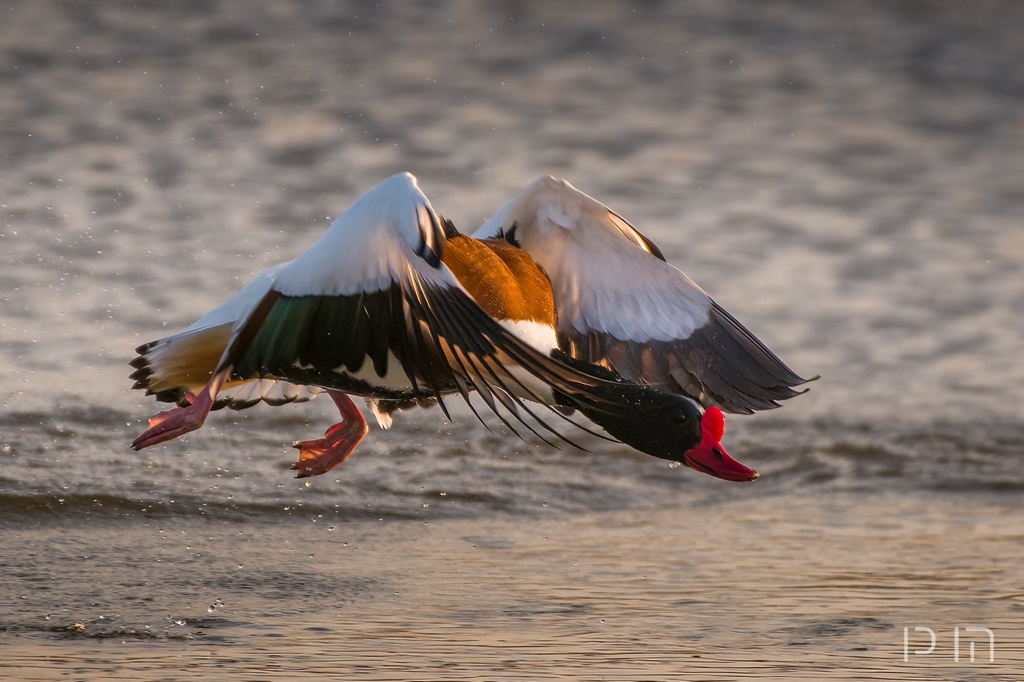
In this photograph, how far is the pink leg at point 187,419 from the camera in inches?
154

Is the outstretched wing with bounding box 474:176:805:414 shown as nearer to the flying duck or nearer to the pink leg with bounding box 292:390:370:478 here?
the flying duck

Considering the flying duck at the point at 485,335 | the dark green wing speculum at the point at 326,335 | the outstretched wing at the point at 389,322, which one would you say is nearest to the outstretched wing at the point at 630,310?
the flying duck at the point at 485,335

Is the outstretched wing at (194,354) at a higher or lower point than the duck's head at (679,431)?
higher

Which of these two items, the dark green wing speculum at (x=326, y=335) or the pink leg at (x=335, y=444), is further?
the pink leg at (x=335, y=444)

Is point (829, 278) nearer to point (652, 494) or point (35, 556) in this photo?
point (652, 494)

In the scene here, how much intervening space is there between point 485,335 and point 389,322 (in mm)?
268

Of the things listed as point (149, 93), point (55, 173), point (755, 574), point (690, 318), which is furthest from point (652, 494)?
point (149, 93)

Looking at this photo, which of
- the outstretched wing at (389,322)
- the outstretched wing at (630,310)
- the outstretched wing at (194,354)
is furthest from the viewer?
the outstretched wing at (630,310)

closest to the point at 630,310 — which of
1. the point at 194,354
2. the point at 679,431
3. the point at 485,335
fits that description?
the point at 679,431

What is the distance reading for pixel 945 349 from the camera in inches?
317

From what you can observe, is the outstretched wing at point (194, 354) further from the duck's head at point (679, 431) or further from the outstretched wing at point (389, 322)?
the duck's head at point (679, 431)

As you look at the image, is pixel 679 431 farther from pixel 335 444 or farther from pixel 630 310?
pixel 335 444

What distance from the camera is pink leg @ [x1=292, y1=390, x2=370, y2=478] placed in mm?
4672

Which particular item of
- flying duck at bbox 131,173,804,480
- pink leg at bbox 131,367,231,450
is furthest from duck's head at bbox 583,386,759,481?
pink leg at bbox 131,367,231,450
